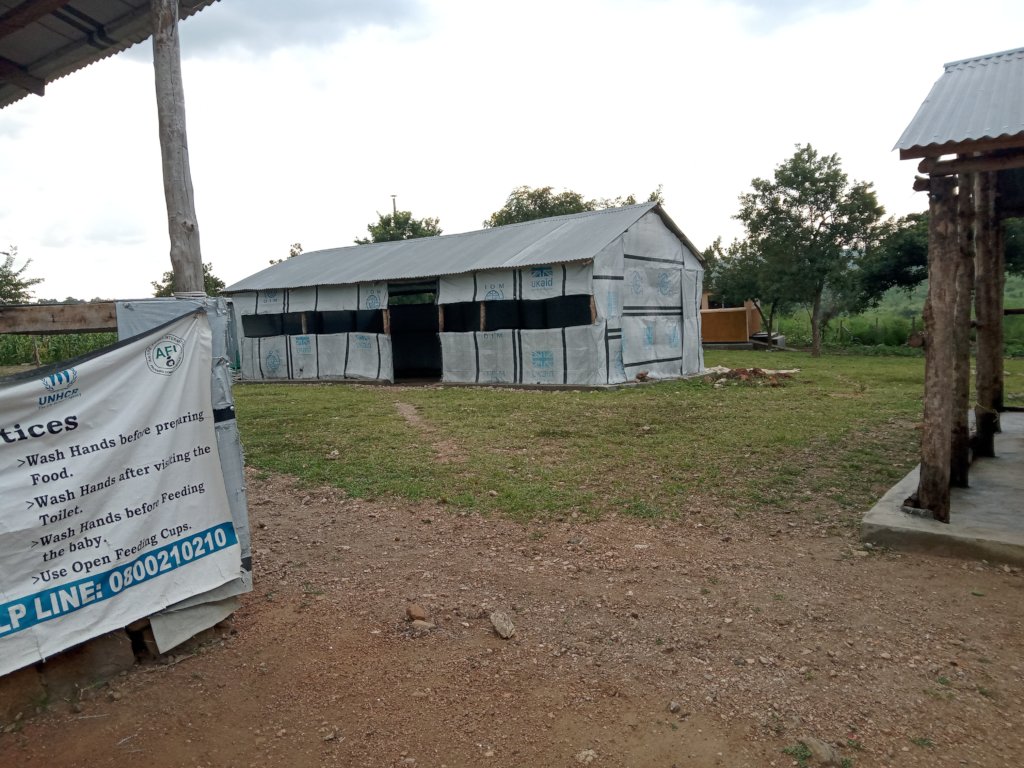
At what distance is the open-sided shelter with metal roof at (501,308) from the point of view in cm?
1484

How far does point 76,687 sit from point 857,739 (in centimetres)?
346

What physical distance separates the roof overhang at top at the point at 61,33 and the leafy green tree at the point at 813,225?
20.9 meters

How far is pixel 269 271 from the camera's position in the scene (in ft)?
73.0

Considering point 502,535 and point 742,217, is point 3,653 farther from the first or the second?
point 742,217

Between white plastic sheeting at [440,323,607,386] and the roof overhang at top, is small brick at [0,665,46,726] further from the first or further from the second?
white plastic sheeting at [440,323,607,386]

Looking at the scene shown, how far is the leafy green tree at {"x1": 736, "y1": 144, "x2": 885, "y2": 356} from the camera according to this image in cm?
2183

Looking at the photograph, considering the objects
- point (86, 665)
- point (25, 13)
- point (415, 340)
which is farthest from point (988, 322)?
point (415, 340)

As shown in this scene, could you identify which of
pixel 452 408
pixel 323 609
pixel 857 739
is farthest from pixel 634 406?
pixel 857 739

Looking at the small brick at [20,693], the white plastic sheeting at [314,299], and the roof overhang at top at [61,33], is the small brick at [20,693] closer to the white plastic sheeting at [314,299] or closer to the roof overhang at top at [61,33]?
the roof overhang at top at [61,33]

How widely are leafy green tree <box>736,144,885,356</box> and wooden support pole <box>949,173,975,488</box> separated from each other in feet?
57.6

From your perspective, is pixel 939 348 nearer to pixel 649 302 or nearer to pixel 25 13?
pixel 25 13

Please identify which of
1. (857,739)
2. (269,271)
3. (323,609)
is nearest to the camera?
(857,739)

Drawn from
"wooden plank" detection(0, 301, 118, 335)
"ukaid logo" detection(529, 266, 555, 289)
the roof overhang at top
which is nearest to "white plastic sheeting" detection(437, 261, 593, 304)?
"ukaid logo" detection(529, 266, 555, 289)

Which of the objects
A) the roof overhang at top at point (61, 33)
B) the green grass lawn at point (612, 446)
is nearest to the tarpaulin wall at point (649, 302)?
the green grass lawn at point (612, 446)
